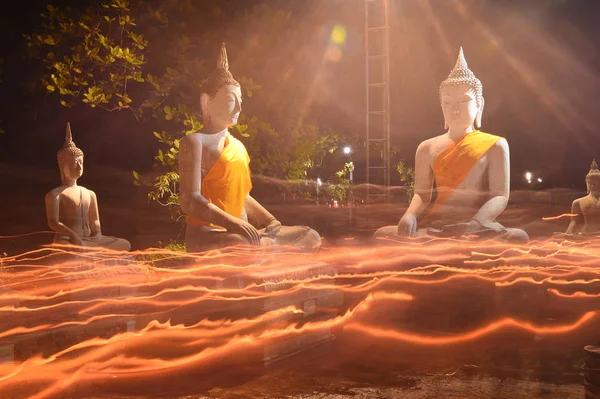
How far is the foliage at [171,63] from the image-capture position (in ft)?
27.7

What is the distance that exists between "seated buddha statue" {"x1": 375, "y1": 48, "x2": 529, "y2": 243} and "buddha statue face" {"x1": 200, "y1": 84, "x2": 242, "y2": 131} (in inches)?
80.1

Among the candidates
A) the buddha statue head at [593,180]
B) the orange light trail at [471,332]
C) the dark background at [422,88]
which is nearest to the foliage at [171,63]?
the dark background at [422,88]

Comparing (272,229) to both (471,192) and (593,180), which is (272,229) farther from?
(593,180)

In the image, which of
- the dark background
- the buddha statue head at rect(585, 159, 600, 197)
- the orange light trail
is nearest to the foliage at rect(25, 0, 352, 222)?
the dark background

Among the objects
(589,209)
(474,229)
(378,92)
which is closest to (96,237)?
(378,92)

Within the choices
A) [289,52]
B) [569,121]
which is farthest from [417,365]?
[569,121]

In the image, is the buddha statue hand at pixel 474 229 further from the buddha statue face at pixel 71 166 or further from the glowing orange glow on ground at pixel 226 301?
the buddha statue face at pixel 71 166

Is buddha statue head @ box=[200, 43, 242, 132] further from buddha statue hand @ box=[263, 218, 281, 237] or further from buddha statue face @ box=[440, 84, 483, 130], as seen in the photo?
buddha statue face @ box=[440, 84, 483, 130]

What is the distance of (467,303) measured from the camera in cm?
661

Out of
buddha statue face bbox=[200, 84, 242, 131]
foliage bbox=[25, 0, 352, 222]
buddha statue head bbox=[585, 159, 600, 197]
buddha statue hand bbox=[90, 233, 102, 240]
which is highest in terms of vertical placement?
foliage bbox=[25, 0, 352, 222]

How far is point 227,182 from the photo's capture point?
6.54 metres

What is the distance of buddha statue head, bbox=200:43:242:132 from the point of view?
6.59 metres

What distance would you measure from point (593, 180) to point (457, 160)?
317cm

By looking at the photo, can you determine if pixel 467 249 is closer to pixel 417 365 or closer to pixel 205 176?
pixel 417 365
